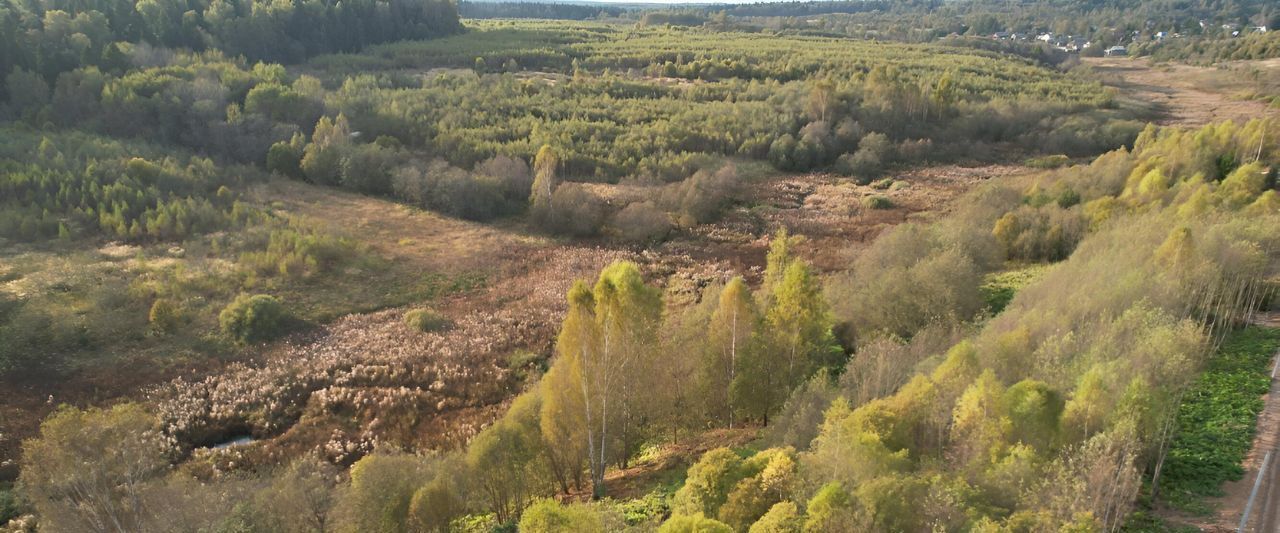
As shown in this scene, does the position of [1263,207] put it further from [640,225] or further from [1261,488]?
[640,225]

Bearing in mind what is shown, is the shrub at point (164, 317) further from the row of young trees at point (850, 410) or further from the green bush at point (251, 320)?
the row of young trees at point (850, 410)

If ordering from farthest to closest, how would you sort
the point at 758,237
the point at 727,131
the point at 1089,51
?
the point at 1089,51, the point at 727,131, the point at 758,237

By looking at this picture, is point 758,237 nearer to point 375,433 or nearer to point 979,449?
point 375,433

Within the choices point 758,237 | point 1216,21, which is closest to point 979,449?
point 758,237

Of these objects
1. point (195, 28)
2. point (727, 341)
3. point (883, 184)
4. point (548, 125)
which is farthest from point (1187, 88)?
point (195, 28)

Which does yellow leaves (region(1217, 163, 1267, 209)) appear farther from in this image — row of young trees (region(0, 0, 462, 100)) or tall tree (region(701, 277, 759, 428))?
row of young trees (region(0, 0, 462, 100))

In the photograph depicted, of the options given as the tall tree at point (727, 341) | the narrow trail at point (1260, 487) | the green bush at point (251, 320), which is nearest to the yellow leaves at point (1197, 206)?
the narrow trail at point (1260, 487)
